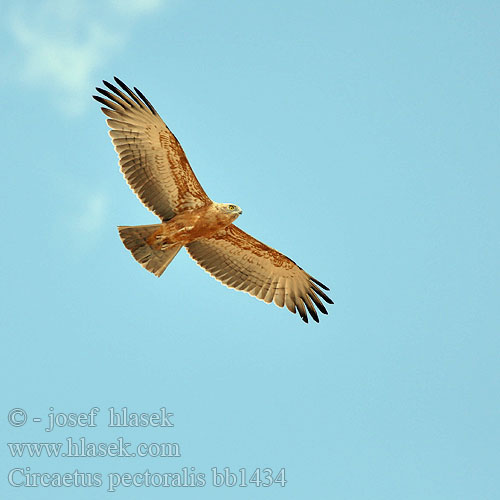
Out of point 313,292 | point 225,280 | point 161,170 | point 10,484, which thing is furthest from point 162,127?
point 10,484

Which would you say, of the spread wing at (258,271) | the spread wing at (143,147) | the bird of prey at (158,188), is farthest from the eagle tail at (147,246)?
the spread wing at (258,271)

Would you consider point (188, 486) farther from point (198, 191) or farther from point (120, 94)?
point (120, 94)

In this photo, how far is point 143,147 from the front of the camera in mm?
11812

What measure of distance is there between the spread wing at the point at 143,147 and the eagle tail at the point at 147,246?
64 cm

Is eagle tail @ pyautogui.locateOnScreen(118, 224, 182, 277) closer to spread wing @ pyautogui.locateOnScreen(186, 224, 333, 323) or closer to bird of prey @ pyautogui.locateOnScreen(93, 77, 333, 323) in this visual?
bird of prey @ pyautogui.locateOnScreen(93, 77, 333, 323)

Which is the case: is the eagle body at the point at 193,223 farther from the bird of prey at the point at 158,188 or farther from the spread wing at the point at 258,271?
the spread wing at the point at 258,271

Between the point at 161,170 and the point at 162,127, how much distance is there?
2.57 feet

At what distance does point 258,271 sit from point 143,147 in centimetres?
350

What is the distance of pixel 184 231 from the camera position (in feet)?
39.7

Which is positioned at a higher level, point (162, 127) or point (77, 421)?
point (162, 127)

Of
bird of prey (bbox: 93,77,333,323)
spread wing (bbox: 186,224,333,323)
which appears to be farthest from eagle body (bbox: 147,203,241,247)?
spread wing (bbox: 186,224,333,323)

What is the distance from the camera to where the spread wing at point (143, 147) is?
11734 millimetres

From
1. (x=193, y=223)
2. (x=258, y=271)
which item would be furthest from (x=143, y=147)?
(x=258, y=271)

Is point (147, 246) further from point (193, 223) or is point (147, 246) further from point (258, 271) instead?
point (258, 271)
